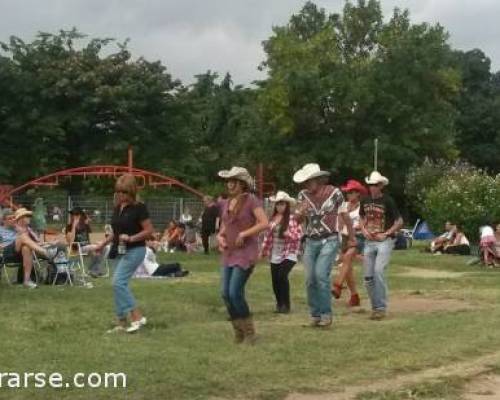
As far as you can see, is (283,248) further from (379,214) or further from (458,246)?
(458,246)

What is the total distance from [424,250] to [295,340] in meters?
19.4

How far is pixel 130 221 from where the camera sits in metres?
9.88

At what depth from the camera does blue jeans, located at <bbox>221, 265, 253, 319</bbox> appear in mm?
9203

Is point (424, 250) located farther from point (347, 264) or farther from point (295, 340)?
point (295, 340)

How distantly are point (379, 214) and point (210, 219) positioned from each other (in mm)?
13987

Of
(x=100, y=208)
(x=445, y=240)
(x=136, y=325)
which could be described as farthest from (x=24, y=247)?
(x=100, y=208)

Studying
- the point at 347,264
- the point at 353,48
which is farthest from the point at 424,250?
the point at 353,48

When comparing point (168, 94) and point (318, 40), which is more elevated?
point (318, 40)

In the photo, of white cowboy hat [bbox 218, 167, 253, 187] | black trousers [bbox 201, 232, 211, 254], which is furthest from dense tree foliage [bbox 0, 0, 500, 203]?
white cowboy hat [bbox 218, 167, 253, 187]

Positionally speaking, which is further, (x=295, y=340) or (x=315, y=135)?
(x=315, y=135)

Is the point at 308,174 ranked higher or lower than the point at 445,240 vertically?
higher

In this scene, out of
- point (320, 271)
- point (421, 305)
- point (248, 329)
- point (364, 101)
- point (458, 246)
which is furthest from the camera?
point (364, 101)

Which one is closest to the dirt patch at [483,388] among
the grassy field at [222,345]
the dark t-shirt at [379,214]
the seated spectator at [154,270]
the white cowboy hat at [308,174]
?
the grassy field at [222,345]

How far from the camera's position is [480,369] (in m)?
8.28
